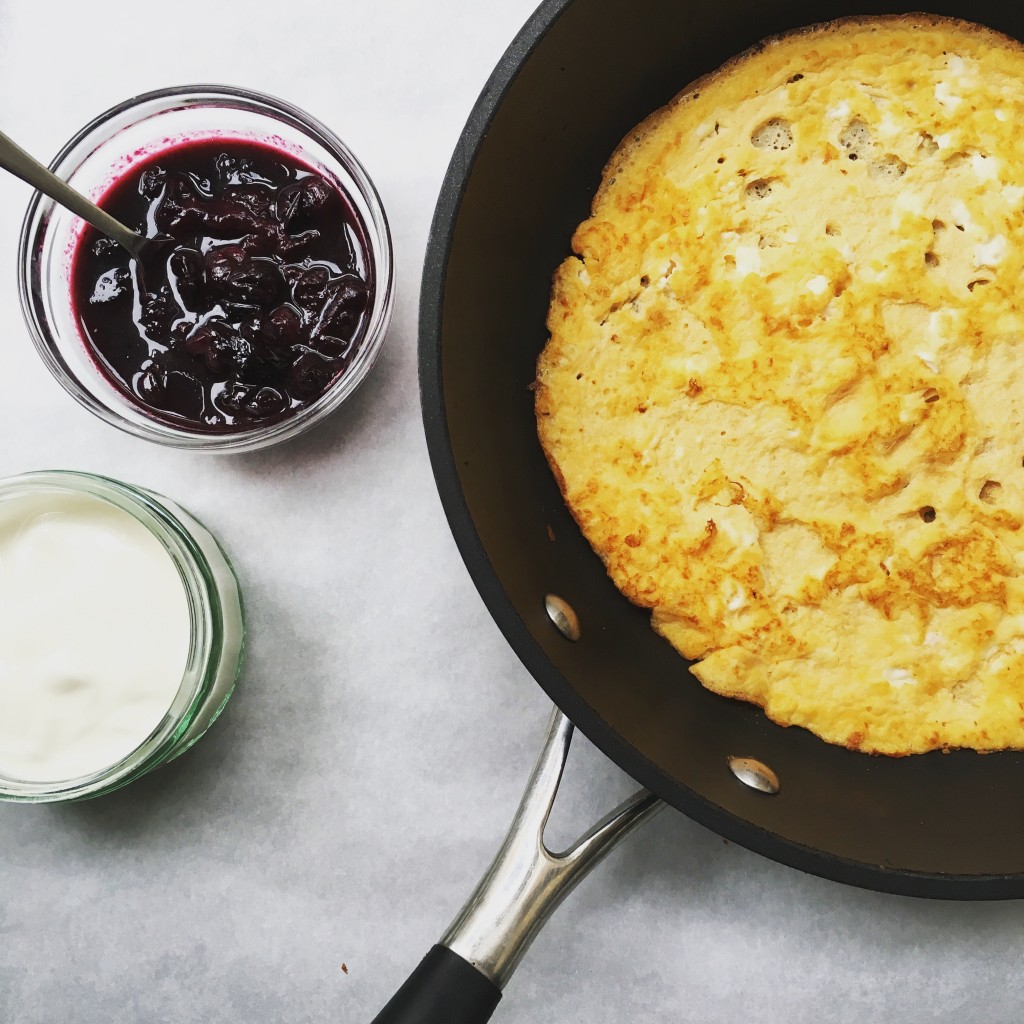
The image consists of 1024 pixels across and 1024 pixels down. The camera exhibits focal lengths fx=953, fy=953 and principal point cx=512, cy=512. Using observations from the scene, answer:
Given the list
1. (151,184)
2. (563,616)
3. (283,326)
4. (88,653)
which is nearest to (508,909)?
(563,616)

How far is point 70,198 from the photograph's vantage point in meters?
2.00

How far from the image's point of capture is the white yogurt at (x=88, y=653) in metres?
2.18

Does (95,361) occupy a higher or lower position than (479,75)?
lower

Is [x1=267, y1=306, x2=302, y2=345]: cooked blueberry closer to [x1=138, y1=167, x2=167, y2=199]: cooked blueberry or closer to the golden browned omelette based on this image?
[x1=138, y1=167, x2=167, y2=199]: cooked blueberry

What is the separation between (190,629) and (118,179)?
42.0 inches

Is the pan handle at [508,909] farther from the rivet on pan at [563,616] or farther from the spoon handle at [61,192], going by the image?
the spoon handle at [61,192]

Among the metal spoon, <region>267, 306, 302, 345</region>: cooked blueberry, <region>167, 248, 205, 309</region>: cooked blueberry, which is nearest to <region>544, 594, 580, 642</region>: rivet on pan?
<region>267, 306, 302, 345</region>: cooked blueberry

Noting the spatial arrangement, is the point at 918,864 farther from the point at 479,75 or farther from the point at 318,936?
the point at 479,75

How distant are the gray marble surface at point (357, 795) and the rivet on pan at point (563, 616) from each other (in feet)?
1.18

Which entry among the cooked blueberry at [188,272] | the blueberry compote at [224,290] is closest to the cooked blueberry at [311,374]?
the blueberry compote at [224,290]

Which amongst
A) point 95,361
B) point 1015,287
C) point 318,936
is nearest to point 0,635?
point 95,361

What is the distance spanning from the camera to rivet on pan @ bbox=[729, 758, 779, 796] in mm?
2139

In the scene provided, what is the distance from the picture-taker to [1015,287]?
202 centimetres

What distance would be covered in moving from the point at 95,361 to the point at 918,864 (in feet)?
7.13
